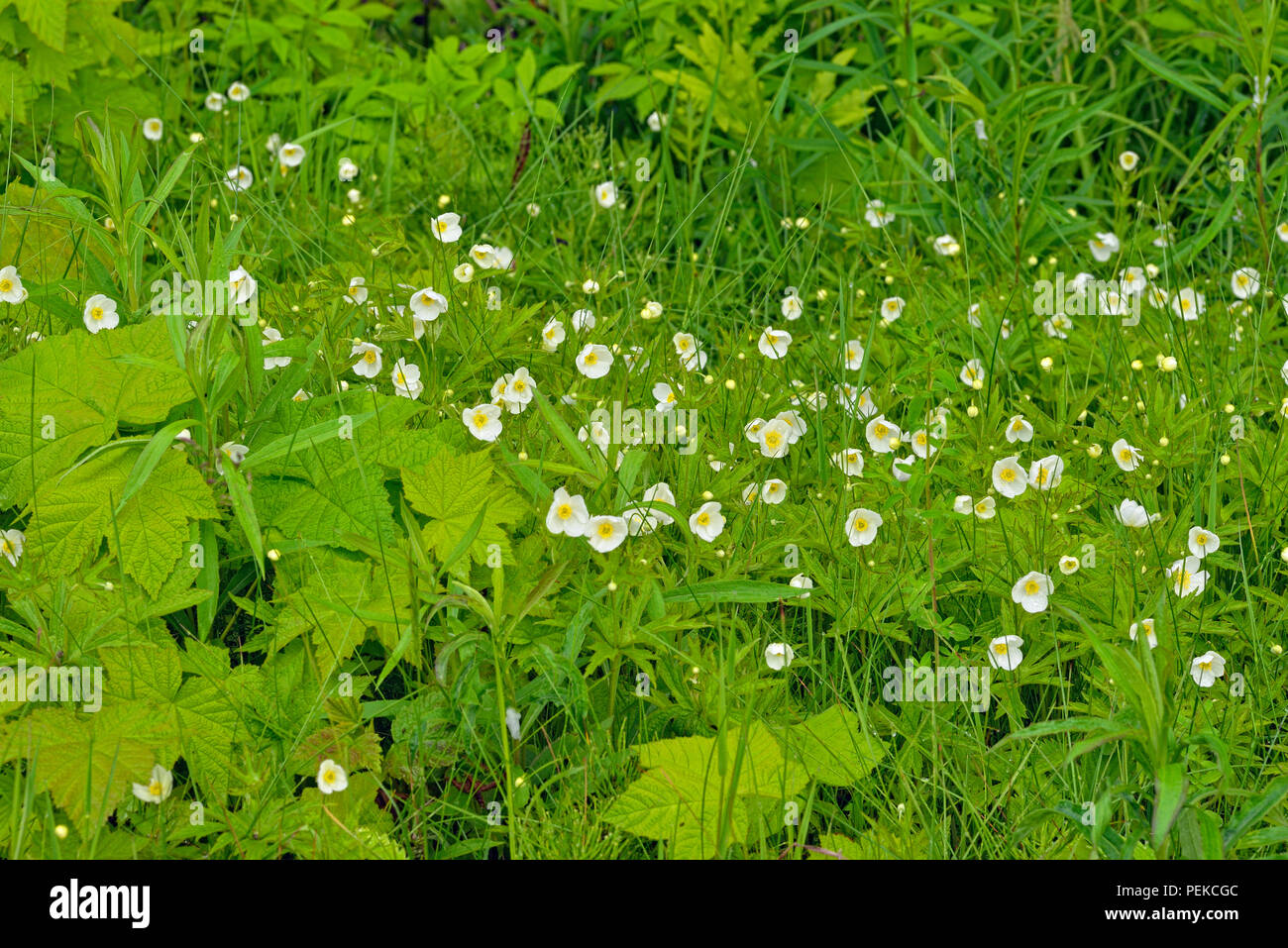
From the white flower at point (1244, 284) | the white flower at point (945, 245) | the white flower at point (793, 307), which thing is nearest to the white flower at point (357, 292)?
the white flower at point (793, 307)

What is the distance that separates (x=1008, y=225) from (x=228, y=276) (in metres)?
2.27

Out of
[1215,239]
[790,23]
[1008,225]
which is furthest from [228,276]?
[1215,239]

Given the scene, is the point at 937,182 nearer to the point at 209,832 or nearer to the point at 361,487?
the point at 361,487

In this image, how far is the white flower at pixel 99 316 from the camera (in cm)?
266

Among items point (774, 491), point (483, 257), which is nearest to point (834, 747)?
point (774, 491)

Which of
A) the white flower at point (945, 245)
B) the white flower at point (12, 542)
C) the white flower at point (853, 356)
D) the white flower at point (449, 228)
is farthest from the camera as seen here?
the white flower at point (945, 245)

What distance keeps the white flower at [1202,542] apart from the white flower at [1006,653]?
16.5 inches

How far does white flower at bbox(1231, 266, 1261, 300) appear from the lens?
3627mm

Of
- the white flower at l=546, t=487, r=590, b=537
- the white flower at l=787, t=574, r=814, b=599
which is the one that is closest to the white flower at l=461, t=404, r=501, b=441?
the white flower at l=546, t=487, r=590, b=537

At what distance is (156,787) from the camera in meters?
2.05

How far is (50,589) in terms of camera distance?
2.22m

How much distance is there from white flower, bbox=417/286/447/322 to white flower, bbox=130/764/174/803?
1.13 meters

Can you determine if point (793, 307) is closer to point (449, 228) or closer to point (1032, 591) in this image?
point (449, 228)

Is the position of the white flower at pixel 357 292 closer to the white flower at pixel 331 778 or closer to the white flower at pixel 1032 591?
the white flower at pixel 331 778
